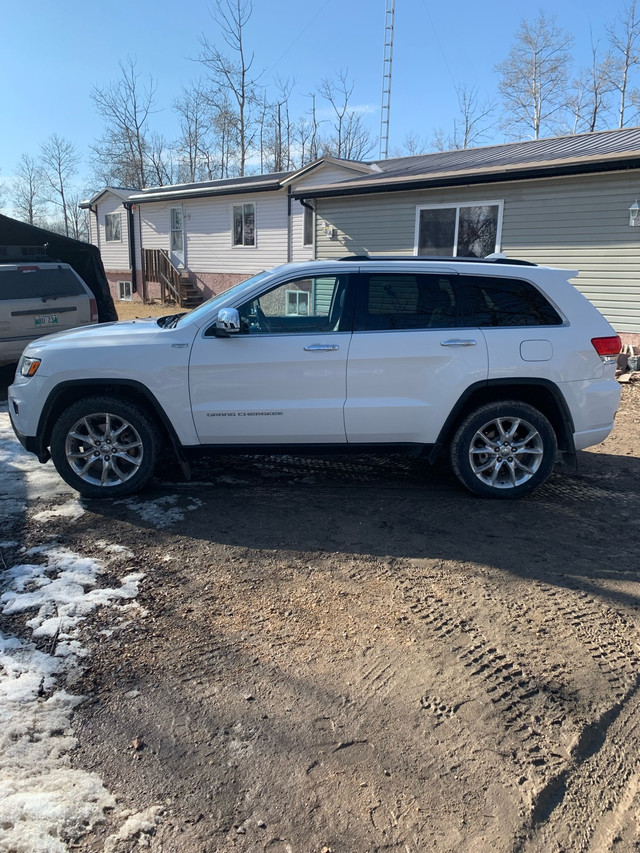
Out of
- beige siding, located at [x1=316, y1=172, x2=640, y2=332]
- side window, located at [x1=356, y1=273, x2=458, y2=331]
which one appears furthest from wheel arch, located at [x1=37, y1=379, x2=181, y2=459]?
beige siding, located at [x1=316, y1=172, x2=640, y2=332]

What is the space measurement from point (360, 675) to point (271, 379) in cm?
242

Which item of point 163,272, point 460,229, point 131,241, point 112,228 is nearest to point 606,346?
point 460,229

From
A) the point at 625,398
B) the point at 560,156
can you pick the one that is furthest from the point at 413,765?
the point at 560,156

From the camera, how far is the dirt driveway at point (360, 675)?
7.08ft

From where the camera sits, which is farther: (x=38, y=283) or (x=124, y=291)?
(x=124, y=291)

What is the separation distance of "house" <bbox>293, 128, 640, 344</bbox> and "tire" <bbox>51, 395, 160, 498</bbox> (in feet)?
30.4

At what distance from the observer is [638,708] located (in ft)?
8.83

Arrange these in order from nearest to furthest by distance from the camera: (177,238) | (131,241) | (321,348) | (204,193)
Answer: (321,348), (204,193), (177,238), (131,241)

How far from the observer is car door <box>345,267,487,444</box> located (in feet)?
15.4

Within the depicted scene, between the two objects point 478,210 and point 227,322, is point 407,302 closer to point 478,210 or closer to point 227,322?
point 227,322

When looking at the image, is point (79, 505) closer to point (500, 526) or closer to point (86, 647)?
point (86, 647)

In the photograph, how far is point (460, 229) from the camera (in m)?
13.1

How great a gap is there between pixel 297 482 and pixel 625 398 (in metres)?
5.88

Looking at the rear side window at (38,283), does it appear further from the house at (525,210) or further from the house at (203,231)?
the house at (203,231)
